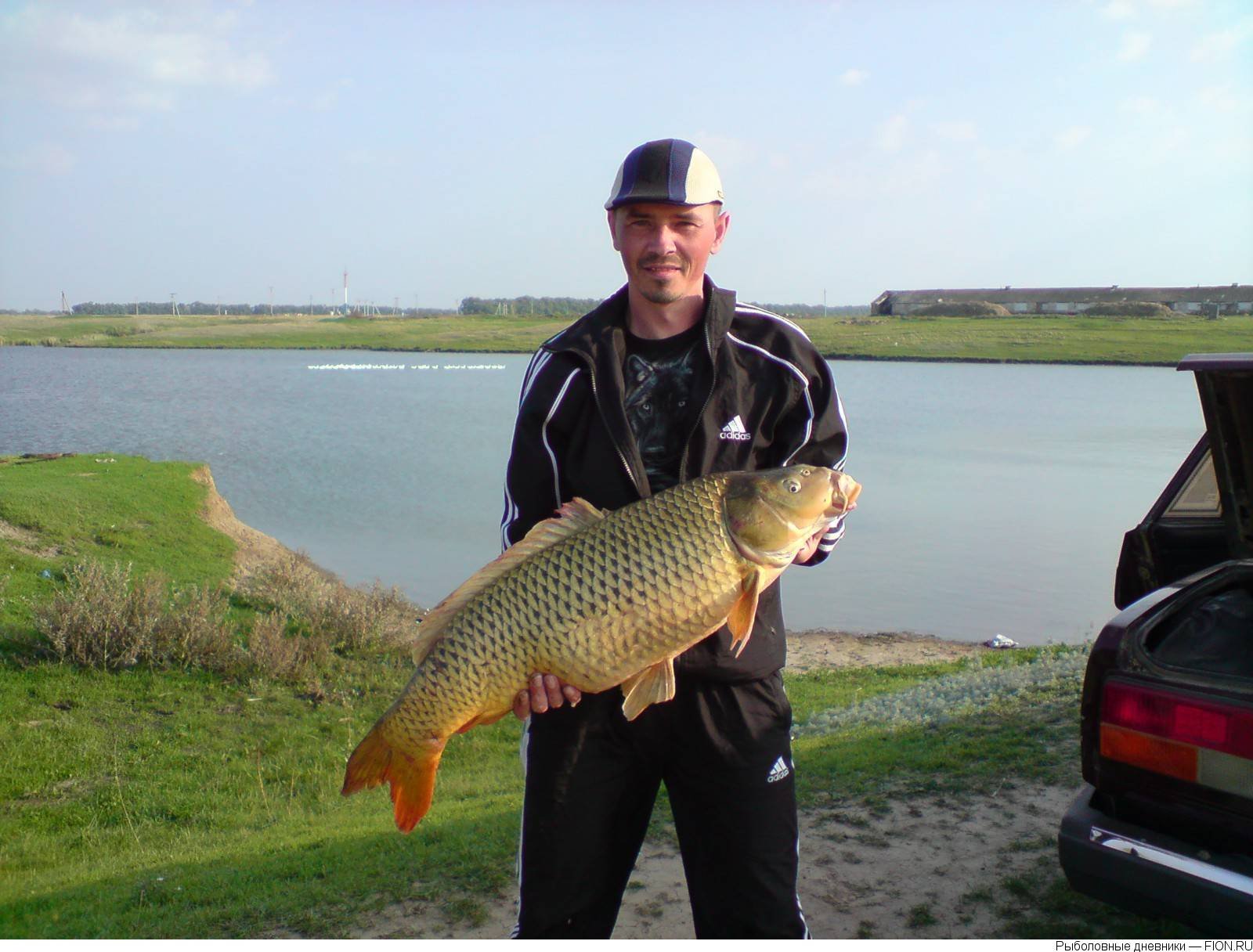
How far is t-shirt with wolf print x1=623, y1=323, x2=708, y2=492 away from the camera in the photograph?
2.83 metres

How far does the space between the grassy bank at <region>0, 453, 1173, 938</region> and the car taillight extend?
113 centimetres

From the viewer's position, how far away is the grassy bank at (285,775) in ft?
13.2

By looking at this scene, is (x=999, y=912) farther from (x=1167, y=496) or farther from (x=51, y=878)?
(x=51, y=878)

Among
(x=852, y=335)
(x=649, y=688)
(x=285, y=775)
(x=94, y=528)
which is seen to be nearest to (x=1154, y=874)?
(x=649, y=688)

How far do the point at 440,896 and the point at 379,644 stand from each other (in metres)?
5.35

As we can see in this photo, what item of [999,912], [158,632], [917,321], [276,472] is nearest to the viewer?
[999,912]

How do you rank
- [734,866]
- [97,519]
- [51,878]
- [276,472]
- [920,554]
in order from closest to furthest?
[734,866] → [51,878] → [97,519] → [920,554] → [276,472]

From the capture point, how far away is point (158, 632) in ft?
26.4

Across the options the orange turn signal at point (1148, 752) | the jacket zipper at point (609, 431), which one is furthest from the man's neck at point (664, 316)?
the orange turn signal at point (1148, 752)

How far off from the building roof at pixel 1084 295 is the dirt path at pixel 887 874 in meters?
69.6

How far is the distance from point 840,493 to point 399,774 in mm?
1340

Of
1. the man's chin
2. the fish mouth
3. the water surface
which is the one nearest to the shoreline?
the water surface

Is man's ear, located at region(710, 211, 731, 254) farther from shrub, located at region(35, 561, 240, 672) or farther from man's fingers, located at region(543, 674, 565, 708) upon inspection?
shrub, located at region(35, 561, 240, 672)
